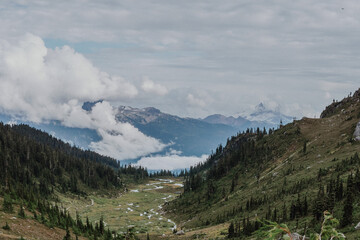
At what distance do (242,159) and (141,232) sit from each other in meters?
96.5

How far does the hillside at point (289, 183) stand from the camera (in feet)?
181

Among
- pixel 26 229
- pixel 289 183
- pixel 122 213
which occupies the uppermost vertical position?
pixel 289 183

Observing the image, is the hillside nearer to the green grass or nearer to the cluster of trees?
the cluster of trees

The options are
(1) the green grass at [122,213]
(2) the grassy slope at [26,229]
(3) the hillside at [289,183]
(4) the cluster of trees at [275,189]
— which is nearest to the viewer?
(2) the grassy slope at [26,229]

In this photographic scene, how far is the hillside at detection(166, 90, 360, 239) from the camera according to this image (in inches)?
2174

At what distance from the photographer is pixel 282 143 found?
160000 mm

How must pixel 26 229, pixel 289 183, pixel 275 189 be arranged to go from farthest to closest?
pixel 275 189 → pixel 289 183 → pixel 26 229

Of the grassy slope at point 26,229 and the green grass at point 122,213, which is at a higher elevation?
the grassy slope at point 26,229

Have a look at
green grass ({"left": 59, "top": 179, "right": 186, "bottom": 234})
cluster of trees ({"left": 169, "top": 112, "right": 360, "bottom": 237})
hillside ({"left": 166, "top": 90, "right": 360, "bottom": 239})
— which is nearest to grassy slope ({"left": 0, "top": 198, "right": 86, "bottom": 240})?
cluster of trees ({"left": 169, "top": 112, "right": 360, "bottom": 237})

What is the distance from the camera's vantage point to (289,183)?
95062 mm

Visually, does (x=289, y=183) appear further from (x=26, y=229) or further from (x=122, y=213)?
(x=122, y=213)

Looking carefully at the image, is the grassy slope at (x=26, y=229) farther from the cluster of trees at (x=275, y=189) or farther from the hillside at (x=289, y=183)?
the hillside at (x=289, y=183)

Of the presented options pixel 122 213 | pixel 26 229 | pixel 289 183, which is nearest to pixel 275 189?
pixel 289 183

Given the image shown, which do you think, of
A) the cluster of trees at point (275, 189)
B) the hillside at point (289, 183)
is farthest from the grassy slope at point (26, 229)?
the hillside at point (289, 183)
